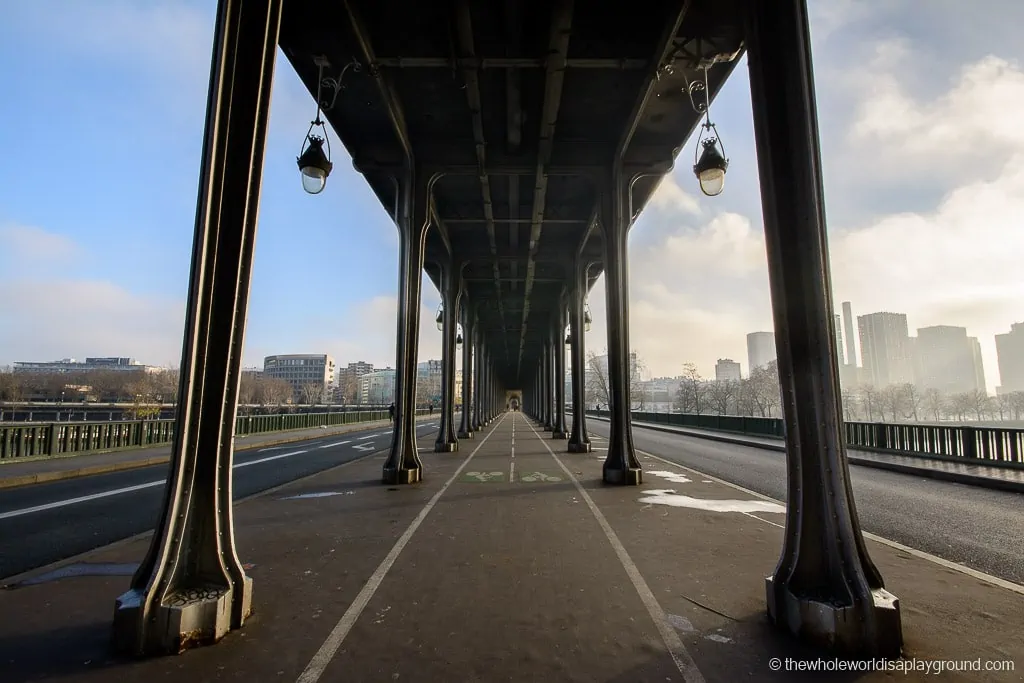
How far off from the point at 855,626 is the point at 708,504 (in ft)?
18.3

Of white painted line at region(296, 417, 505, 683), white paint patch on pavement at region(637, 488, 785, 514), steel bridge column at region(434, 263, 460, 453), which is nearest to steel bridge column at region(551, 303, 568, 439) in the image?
steel bridge column at region(434, 263, 460, 453)

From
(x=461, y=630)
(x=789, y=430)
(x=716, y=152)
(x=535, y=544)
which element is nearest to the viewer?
(x=461, y=630)

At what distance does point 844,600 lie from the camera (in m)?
3.43

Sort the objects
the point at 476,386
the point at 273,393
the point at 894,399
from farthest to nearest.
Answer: the point at 273,393 → the point at 894,399 → the point at 476,386

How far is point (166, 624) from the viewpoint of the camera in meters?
3.43

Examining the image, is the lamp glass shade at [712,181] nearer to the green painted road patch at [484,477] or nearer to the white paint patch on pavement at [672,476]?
the white paint patch on pavement at [672,476]

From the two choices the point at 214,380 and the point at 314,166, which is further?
the point at 314,166

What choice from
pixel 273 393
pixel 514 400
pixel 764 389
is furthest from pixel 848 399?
pixel 273 393

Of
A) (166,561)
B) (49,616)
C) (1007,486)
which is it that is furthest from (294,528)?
(1007,486)

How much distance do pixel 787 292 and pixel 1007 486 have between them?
11.3m

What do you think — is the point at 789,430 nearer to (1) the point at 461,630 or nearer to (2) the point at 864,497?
(1) the point at 461,630

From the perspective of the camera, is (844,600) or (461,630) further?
(461,630)

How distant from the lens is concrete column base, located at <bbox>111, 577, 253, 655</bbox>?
11.2ft

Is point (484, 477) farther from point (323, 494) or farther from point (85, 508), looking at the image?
point (85, 508)
